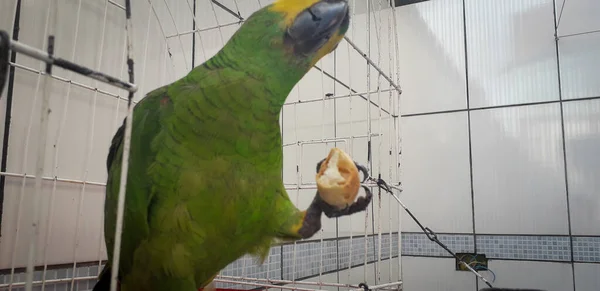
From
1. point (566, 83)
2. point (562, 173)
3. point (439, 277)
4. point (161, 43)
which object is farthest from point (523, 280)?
point (161, 43)

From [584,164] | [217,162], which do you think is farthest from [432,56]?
[217,162]

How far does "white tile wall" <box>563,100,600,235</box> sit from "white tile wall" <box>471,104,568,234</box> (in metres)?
0.04

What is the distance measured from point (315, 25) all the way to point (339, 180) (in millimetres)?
192

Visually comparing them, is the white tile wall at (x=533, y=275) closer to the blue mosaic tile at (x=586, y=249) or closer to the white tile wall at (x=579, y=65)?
the blue mosaic tile at (x=586, y=249)

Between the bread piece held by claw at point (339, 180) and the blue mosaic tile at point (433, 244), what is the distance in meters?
1.88

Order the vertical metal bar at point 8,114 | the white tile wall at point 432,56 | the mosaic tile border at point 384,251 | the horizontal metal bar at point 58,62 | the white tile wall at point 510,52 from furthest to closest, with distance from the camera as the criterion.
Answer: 1. the white tile wall at point 432,56
2. the white tile wall at point 510,52
3. the mosaic tile border at point 384,251
4. the vertical metal bar at point 8,114
5. the horizontal metal bar at point 58,62

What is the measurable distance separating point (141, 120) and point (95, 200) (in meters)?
0.36

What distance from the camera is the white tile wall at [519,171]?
212cm

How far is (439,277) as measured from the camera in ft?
7.55

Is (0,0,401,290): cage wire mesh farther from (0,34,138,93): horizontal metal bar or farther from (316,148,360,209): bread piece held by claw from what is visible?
(316,148,360,209): bread piece held by claw

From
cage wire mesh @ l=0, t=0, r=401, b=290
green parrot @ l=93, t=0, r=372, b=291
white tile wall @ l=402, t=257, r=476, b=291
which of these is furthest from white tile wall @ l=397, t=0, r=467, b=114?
green parrot @ l=93, t=0, r=372, b=291

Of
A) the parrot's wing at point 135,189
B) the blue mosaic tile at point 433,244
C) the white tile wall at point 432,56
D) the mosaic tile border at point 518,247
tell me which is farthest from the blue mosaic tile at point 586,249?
the parrot's wing at point 135,189

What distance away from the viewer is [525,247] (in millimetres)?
2146

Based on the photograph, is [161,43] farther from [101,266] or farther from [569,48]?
[569,48]
